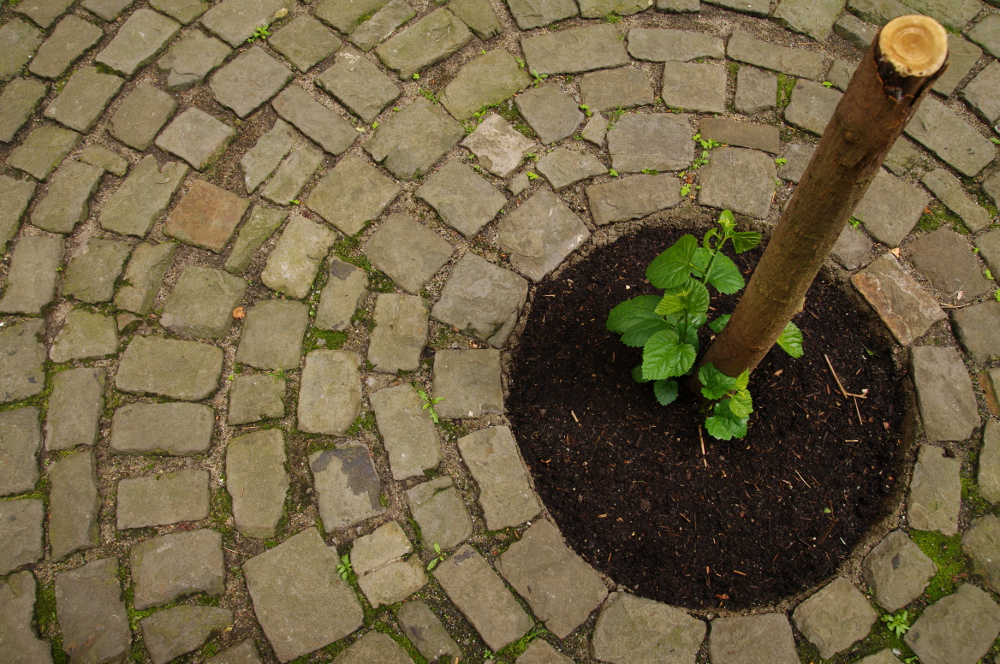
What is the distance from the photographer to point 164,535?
239 centimetres

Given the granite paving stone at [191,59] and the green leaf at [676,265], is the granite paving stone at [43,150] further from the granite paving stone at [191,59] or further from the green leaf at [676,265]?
the green leaf at [676,265]

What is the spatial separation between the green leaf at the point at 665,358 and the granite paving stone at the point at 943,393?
1.11 meters

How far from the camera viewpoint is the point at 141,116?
3.11m

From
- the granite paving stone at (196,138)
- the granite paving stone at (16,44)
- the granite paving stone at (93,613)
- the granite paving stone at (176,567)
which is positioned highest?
the granite paving stone at (196,138)

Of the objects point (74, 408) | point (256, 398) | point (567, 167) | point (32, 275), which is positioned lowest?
point (74, 408)

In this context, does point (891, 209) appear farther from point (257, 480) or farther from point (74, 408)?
point (74, 408)

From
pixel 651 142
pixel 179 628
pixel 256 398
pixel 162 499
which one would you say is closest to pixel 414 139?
pixel 651 142

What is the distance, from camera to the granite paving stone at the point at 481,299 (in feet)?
8.99

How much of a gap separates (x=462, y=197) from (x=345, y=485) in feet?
4.43

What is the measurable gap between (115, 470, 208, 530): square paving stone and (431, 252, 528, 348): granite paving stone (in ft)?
3.64

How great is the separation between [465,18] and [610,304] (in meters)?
1.75

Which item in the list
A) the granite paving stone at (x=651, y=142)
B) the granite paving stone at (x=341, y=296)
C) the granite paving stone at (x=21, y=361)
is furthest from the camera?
the granite paving stone at (x=651, y=142)

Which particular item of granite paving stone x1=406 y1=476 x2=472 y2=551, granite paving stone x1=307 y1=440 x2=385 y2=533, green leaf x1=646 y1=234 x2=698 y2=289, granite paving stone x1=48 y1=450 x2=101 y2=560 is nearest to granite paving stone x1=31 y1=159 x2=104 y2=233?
granite paving stone x1=48 y1=450 x2=101 y2=560

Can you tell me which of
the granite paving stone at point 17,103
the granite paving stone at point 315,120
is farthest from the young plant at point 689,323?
the granite paving stone at point 17,103
